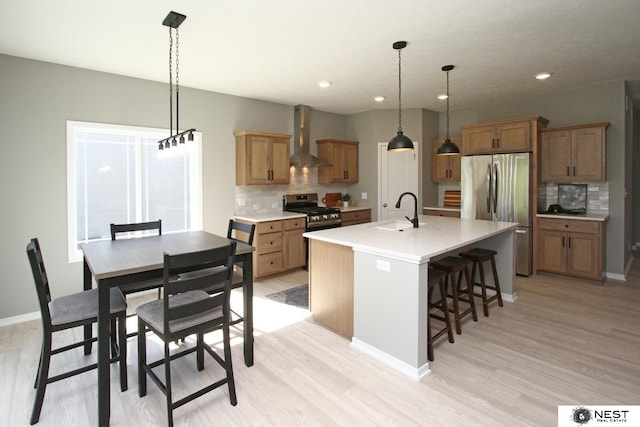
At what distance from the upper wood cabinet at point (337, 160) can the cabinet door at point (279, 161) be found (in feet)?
3.36

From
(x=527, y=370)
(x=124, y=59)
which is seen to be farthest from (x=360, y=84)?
(x=527, y=370)

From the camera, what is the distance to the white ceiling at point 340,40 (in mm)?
2596

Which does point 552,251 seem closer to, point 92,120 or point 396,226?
point 396,226

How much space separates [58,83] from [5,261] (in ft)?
6.25

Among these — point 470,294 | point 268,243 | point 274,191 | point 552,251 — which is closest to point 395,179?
point 274,191

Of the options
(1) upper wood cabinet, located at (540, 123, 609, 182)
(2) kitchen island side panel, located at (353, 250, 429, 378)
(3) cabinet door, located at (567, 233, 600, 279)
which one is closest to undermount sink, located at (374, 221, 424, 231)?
(2) kitchen island side panel, located at (353, 250, 429, 378)

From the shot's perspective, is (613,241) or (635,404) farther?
(613,241)

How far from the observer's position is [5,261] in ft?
11.5

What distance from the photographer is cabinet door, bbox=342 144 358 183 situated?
→ 255 inches

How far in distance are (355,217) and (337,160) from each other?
109 cm

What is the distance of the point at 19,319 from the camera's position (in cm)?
360

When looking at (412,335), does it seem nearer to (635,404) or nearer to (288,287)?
(635,404)

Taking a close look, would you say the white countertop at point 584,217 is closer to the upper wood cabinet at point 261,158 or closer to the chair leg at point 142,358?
the upper wood cabinet at point 261,158

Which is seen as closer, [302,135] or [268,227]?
[268,227]
